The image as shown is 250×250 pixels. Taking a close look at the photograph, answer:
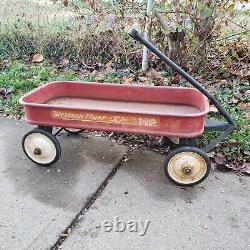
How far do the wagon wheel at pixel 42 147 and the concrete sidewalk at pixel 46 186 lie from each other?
8 cm

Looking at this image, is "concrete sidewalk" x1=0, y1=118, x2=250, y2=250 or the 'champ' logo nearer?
"concrete sidewalk" x1=0, y1=118, x2=250, y2=250

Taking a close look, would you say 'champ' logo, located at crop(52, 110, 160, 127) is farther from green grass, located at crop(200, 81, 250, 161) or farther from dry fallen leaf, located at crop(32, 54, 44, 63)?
dry fallen leaf, located at crop(32, 54, 44, 63)

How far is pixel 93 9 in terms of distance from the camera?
4.59 meters

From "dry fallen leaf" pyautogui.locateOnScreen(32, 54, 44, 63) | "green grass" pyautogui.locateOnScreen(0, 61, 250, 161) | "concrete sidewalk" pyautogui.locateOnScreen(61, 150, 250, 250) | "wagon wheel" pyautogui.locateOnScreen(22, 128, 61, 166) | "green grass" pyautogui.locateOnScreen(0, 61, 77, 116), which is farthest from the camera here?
"dry fallen leaf" pyautogui.locateOnScreen(32, 54, 44, 63)

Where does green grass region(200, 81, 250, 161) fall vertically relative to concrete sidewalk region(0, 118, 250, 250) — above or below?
above

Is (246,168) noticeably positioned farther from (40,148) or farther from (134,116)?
(40,148)

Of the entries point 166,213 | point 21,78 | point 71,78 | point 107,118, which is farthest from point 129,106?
point 21,78

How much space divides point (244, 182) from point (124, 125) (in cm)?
100

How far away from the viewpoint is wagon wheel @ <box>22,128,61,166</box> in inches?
105

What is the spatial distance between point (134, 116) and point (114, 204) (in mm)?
611

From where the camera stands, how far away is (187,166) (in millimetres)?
2455

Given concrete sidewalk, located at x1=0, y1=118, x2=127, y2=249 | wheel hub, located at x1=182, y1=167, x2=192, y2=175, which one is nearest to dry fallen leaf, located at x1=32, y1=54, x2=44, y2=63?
concrete sidewalk, located at x1=0, y1=118, x2=127, y2=249

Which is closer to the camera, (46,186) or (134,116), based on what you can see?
(134,116)

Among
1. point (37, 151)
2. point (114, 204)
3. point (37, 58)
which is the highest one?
point (37, 58)
